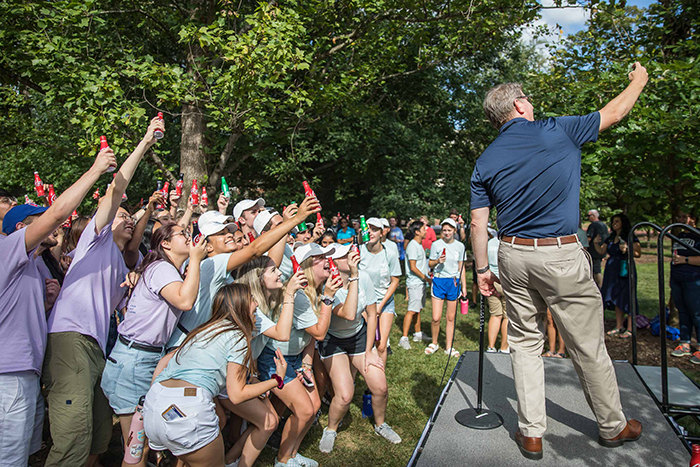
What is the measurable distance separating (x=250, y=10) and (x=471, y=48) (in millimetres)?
4808

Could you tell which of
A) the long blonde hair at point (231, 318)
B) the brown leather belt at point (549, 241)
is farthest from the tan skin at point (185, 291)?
the brown leather belt at point (549, 241)

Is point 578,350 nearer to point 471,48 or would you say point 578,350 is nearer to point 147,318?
point 147,318

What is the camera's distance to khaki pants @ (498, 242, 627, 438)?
275 centimetres

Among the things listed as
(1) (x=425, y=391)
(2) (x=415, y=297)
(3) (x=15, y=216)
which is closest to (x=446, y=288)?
(2) (x=415, y=297)

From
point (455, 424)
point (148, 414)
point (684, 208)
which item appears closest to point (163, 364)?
point (148, 414)

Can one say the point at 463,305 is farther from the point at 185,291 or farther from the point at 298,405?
the point at 185,291

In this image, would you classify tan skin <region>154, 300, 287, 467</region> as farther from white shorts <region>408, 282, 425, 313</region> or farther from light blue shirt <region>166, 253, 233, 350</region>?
white shorts <region>408, 282, 425, 313</region>

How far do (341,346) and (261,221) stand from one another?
148 cm

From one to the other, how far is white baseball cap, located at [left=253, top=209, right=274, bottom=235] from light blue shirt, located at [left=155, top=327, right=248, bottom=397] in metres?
1.75

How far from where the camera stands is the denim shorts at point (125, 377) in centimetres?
311

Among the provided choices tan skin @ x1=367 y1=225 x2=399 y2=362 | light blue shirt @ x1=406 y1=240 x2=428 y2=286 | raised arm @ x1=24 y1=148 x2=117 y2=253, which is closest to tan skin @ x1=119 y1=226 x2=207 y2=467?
raised arm @ x1=24 y1=148 x2=117 y2=253

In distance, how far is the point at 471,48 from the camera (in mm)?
10305

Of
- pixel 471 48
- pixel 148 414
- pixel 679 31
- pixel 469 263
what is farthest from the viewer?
pixel 469 263

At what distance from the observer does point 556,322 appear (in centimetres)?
287
